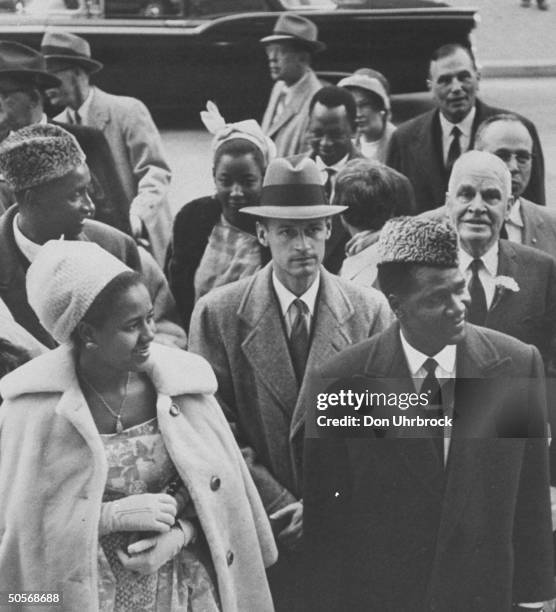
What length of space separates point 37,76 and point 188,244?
27.2 inches


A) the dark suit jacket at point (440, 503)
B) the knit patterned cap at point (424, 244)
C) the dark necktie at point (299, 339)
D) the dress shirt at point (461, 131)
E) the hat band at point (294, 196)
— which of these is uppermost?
the dress shirt at point (461, 131)

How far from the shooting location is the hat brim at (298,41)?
3.51 metres

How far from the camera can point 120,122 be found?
11.9ft

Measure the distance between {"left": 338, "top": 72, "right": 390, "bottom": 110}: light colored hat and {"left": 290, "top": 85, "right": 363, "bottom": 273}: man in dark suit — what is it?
0.04m

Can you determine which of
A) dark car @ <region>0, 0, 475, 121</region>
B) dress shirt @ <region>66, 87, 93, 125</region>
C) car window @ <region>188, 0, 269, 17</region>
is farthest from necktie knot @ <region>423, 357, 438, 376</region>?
dress shirt @ <region>66, 87, 93, 125</region>

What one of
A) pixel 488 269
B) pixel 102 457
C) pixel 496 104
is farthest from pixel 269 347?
pixel 496 104

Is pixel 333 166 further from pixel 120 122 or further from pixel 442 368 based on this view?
pixel 442 368

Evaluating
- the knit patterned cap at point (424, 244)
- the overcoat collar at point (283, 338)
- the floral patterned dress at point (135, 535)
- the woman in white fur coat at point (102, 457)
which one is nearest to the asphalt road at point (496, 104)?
the overcoat collar at point (283, 338)

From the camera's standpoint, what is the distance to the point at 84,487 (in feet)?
8.12

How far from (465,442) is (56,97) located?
1.65 meters

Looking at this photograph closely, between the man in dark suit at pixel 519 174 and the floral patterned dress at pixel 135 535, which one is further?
the man in dark suit at pixel 519 174

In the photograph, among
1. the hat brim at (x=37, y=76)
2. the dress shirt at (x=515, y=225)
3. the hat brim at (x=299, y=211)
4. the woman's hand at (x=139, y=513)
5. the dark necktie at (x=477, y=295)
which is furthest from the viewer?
the hat brim at (x=37, y=76)

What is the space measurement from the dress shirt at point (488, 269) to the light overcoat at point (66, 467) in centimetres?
95

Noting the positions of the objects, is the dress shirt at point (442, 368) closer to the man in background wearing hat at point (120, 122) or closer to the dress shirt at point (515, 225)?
the dress shirt at point (515, 225)
